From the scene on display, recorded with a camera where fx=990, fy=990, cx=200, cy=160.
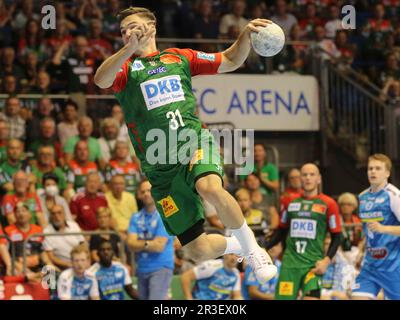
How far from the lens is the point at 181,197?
918cm

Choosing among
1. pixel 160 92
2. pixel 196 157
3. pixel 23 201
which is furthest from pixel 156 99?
pixel 23 201

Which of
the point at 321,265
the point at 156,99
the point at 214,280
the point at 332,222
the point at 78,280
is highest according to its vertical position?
the point at 156,99

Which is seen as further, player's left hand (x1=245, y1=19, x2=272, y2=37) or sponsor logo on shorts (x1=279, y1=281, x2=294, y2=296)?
sponsor logo on shorts (x1=279, y1=281, x2=294, y2=296)

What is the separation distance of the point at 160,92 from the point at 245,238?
156 centimetres

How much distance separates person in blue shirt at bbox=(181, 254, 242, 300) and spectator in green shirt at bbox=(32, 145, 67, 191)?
2.72 metres

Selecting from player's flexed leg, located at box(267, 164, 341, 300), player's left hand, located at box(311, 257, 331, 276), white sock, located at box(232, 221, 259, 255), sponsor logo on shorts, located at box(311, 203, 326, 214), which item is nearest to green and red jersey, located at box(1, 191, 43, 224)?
player's flexed leg, located at box(267, 164, 341, 300)

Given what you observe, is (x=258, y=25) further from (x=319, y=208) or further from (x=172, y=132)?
(x=319, y=208)

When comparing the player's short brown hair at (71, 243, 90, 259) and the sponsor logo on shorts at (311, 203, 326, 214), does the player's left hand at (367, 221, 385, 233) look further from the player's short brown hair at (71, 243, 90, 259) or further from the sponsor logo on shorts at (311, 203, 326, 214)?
the player's short brown hair at (71, 243, 90, 259)

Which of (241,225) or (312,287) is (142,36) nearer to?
(241,225)

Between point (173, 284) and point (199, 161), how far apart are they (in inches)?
227

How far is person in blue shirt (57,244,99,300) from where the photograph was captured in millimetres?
13289

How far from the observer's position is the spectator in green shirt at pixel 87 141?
623 inches

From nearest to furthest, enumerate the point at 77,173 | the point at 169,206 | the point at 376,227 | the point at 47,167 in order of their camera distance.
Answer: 1. the point at 169,206
2. the point at 376,227
3. the point at 47,167
4. the point at 77,173

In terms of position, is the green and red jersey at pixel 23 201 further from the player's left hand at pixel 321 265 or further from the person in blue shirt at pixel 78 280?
the player's left hand at pixel 321 265
